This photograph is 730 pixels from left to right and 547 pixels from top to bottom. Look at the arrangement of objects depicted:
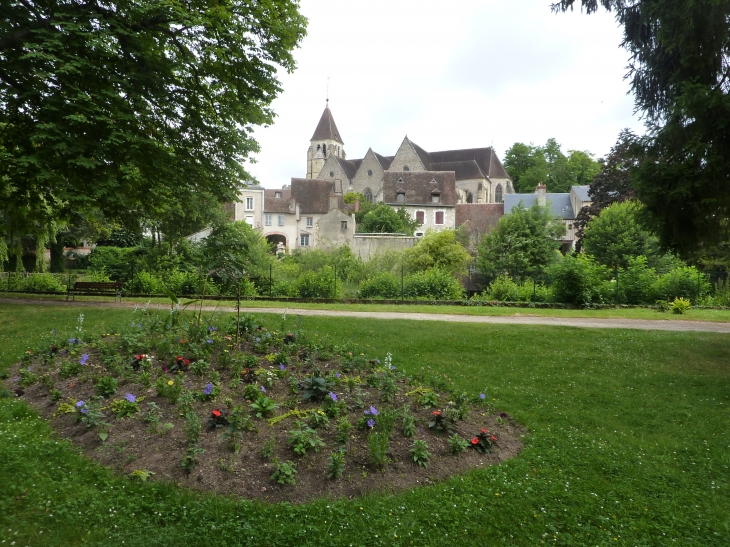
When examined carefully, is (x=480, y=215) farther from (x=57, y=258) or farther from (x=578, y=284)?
(x=57, y=258)

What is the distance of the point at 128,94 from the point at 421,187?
5309cm

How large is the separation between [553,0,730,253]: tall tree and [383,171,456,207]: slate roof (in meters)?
51.5

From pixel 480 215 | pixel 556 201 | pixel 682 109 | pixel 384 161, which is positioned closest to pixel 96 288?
pixel 682 109

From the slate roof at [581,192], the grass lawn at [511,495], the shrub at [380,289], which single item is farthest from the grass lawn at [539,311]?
the slate roof at [581,192]

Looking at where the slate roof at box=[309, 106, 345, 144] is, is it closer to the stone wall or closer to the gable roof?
the gable roof

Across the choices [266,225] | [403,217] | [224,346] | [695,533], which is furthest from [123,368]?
[266,225]

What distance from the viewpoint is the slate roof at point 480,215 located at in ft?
185

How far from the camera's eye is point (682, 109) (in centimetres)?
851

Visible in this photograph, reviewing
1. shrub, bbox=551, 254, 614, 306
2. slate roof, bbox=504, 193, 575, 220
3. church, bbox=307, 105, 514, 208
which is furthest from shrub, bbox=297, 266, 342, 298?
church, bbox=307, 105, 514, 208

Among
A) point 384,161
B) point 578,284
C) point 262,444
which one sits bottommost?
point 262,444

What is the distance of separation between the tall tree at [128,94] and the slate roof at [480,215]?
4333 cm

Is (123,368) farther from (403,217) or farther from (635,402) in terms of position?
(403,217)

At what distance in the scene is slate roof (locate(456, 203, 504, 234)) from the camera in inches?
2221

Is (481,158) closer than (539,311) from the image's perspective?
No
